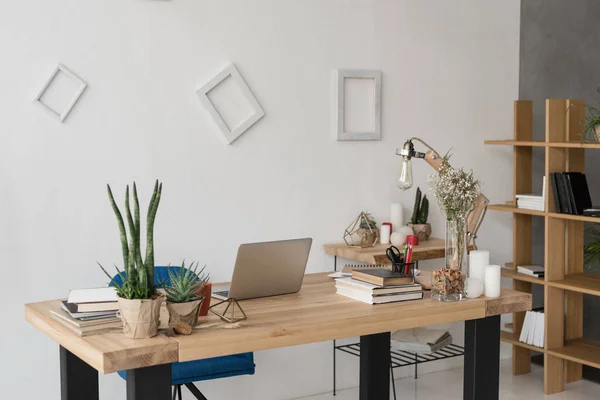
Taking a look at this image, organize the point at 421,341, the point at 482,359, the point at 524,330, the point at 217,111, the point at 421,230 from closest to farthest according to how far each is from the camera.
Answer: the point at 482,359
the point at 421,341
the point at 217,111
the point at 421,230
the point at 524,330

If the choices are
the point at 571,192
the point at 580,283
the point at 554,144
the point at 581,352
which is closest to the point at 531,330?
the point at 581,352

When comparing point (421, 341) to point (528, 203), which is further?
point (528, 203)

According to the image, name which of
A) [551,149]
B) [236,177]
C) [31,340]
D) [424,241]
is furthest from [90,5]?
[551,149]

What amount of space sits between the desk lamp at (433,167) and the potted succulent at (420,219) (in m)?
1.32

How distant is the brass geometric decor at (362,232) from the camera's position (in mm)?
4477

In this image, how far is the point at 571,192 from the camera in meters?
4.46

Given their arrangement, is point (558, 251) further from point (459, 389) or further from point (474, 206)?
point (474, 206)

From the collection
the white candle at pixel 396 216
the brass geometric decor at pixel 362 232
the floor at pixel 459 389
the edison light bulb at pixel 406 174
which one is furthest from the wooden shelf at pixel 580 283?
the edison light bulb at pixel 406 174

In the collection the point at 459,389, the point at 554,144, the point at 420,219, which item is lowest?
the point at 459,389

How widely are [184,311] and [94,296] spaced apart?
14.7 inches

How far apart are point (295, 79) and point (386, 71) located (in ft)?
2.16

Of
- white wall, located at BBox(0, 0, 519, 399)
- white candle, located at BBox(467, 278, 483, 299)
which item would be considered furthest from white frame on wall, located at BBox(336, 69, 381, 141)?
white candle, located at BBox(467, 278, 483, 299)

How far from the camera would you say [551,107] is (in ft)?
14.9

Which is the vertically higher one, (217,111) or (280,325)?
(217,111)
